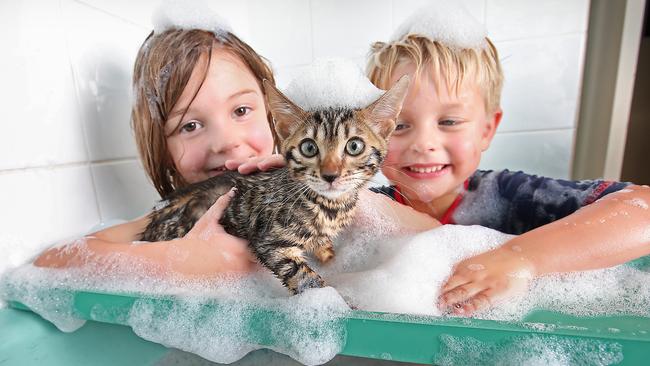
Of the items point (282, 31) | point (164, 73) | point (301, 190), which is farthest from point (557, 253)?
point (164, 73)

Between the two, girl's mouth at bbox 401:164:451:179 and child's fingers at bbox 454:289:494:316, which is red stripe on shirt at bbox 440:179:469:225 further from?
child's fingers at bbox 454:289:494:316

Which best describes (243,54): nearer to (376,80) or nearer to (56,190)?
(376,80)

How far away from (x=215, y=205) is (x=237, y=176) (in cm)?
10

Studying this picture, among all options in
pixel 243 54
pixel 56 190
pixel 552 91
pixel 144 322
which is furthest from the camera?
pixel 552 91

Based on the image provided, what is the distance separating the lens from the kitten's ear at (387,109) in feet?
1.93

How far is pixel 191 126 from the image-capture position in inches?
37.2

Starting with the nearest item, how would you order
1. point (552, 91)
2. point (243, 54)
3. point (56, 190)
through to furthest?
point (56, 190) < point (243, 54) < point (552, 91)

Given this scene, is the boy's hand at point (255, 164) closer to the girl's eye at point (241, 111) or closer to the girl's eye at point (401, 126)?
the girl's eye at point (241, 111)

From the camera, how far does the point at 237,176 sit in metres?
0.89

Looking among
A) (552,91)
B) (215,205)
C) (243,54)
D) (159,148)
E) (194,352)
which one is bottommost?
(194,352)

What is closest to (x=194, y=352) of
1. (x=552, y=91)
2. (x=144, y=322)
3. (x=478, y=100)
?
(x=144, y=322)

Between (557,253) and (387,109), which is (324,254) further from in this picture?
(557,253)

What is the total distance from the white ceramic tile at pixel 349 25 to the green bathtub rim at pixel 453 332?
2.56ft

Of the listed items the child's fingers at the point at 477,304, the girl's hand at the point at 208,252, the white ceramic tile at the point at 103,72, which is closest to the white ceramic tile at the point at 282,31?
the white ceramic tile at the point at 103,72
